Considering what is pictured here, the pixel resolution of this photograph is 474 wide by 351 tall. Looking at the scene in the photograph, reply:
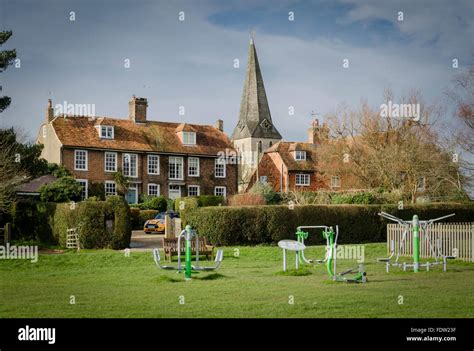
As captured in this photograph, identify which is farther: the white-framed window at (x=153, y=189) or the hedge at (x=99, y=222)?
the white-framed window at (x=153, y=189)

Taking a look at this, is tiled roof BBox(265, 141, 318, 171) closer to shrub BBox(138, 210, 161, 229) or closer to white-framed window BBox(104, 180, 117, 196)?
white-framed window BBox(104, 180, 117, 196)

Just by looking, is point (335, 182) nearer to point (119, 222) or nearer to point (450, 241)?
point (450, 241)

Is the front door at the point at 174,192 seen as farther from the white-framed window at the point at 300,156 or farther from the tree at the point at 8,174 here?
the tree at the point at 8,174

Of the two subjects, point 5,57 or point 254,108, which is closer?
point 5,57

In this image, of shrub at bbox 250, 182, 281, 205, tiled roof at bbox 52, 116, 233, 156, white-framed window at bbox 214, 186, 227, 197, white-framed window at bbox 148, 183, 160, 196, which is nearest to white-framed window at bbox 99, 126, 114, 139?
tiled roof at bbox 52, 116, 233, 156

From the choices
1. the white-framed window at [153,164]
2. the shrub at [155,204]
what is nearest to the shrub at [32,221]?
the shrub at [155,204]

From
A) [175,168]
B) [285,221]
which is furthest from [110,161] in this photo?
[285,221]

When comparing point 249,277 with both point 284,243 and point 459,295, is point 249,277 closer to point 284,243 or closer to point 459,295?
point 284,243

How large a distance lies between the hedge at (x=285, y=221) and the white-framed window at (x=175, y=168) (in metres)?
23.4

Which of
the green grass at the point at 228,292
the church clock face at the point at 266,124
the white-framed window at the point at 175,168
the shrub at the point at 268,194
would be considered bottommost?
the green grass at the point at 228,292

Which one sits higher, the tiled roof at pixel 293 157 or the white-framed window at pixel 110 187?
the tiled roof at pixel 293 157

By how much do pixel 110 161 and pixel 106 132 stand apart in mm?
2366

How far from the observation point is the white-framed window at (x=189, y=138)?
5544 centimetres

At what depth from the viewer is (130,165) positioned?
52094mm
